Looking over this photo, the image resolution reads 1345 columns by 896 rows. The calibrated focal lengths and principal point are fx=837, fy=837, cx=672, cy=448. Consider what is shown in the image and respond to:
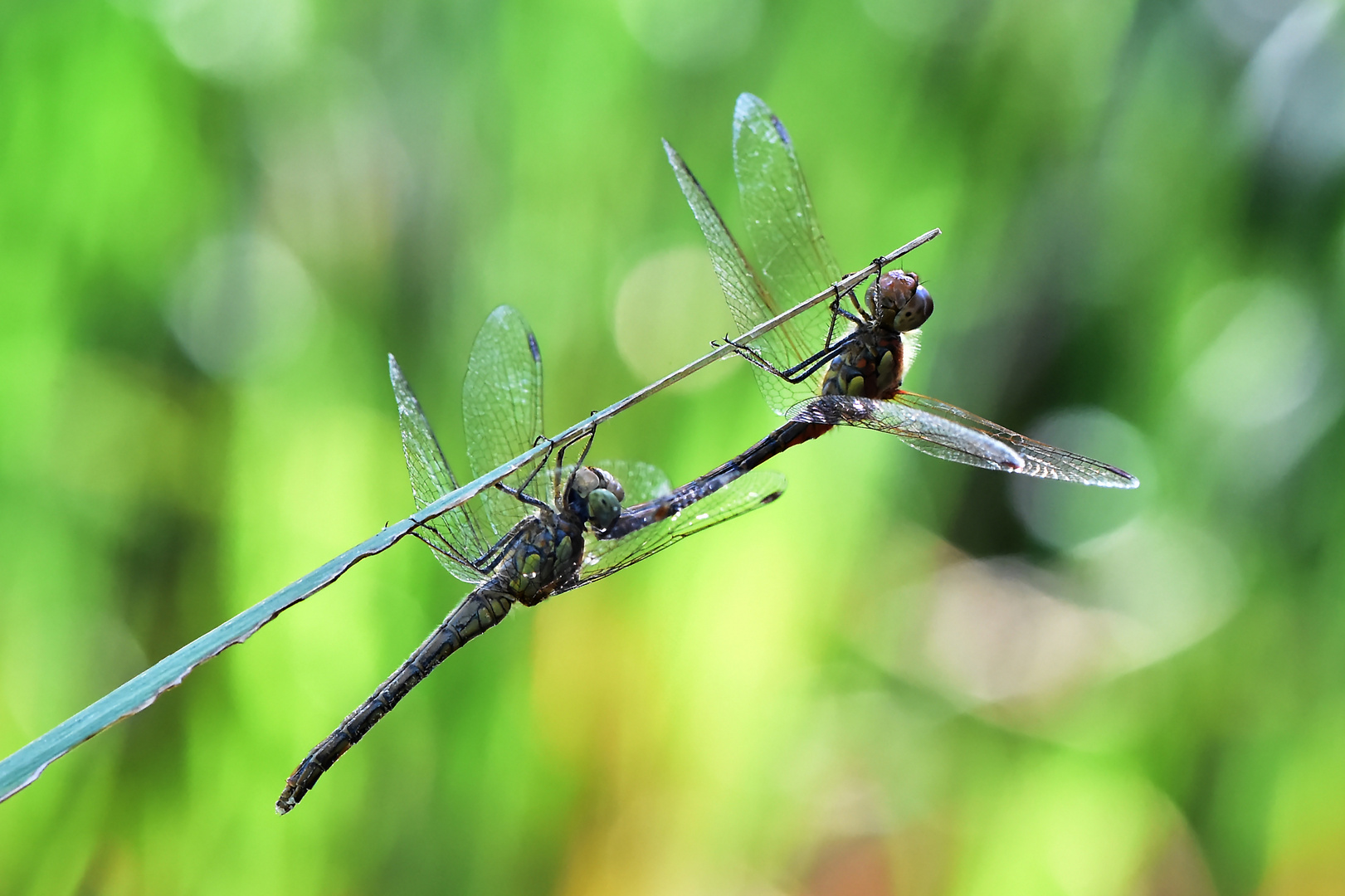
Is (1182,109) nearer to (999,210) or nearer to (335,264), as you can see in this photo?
(999,210)

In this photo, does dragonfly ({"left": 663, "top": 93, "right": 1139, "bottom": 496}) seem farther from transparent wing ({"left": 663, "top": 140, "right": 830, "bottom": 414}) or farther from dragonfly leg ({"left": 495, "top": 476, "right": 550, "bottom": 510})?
dragonfly leg ({"left": 495, "top": 476, "right": 550, "bottom": 510})

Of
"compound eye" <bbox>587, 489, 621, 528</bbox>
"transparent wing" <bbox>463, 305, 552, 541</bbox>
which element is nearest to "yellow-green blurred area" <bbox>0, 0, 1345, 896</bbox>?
"transparent wing" <bbox>463, 305, 552, 541</bbox>

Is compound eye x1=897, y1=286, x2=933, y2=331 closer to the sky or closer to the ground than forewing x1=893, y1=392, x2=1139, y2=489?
closer to the sky

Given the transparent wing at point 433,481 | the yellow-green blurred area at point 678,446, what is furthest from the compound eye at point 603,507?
the yellow-green blurred area at point 678,446

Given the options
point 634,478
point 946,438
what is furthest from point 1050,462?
point 634,478

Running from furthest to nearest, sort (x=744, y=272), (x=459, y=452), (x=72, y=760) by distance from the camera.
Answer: (x=459, y=452)
(x=72, y=760)
(x=744, y=272)

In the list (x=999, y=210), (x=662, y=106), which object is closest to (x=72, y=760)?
(x=662, y=106)

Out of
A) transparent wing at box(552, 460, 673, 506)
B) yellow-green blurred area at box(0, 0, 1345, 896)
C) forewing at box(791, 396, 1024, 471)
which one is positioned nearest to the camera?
forewing at box(791, 396, 1024, 471)
